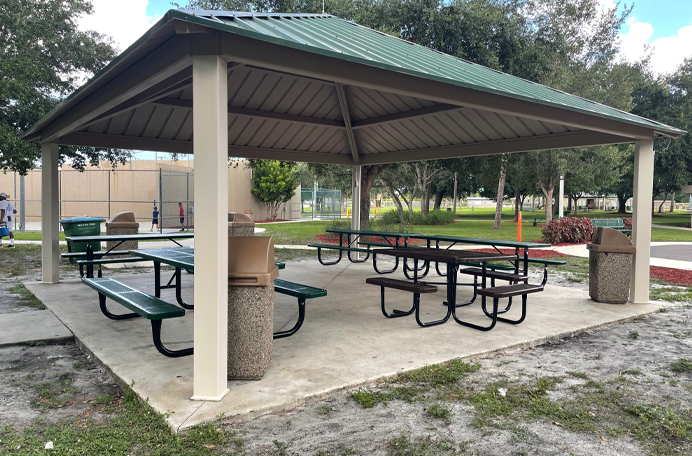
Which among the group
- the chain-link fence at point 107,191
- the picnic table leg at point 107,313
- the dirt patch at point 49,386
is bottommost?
the dirt patch at point 49,386

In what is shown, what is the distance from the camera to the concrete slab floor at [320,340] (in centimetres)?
378

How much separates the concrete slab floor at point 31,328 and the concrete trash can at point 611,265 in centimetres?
726

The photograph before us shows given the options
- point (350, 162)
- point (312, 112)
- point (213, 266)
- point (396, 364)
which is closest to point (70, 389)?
point (213, 266)

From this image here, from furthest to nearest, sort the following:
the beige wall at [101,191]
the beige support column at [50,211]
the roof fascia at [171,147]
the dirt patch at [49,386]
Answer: the beige wall at [101,191] → the roof fascia at [171,147] → the beige support column at [50,211] → the dirt patch at [49,386]

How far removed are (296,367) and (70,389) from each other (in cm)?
187

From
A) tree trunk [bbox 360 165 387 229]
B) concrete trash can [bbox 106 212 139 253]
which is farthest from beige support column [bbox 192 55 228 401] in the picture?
tree trunk [bbox 360 165 387 229]

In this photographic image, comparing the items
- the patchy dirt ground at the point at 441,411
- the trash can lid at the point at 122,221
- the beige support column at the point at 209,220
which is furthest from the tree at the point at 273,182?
the beige support column at the point at 209,220

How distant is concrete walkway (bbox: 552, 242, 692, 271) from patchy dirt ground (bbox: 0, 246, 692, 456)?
929 centimetres

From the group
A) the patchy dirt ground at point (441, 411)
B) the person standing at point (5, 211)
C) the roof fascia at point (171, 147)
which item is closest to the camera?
the patchy dirt ground at point (441, 411)

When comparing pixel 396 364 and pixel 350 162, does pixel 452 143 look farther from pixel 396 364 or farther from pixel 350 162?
pixel 396 364

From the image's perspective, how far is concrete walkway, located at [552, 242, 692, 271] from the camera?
12.7 m

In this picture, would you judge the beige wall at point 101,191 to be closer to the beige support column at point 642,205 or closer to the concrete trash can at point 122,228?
the concrete trash can at point 122,228

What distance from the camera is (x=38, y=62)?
43.7 feet

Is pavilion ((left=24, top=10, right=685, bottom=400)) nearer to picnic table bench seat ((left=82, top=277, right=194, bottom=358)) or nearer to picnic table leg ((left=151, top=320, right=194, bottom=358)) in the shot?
picnic table bench seat ((left=82, top=277, right=194, bottom=358))
